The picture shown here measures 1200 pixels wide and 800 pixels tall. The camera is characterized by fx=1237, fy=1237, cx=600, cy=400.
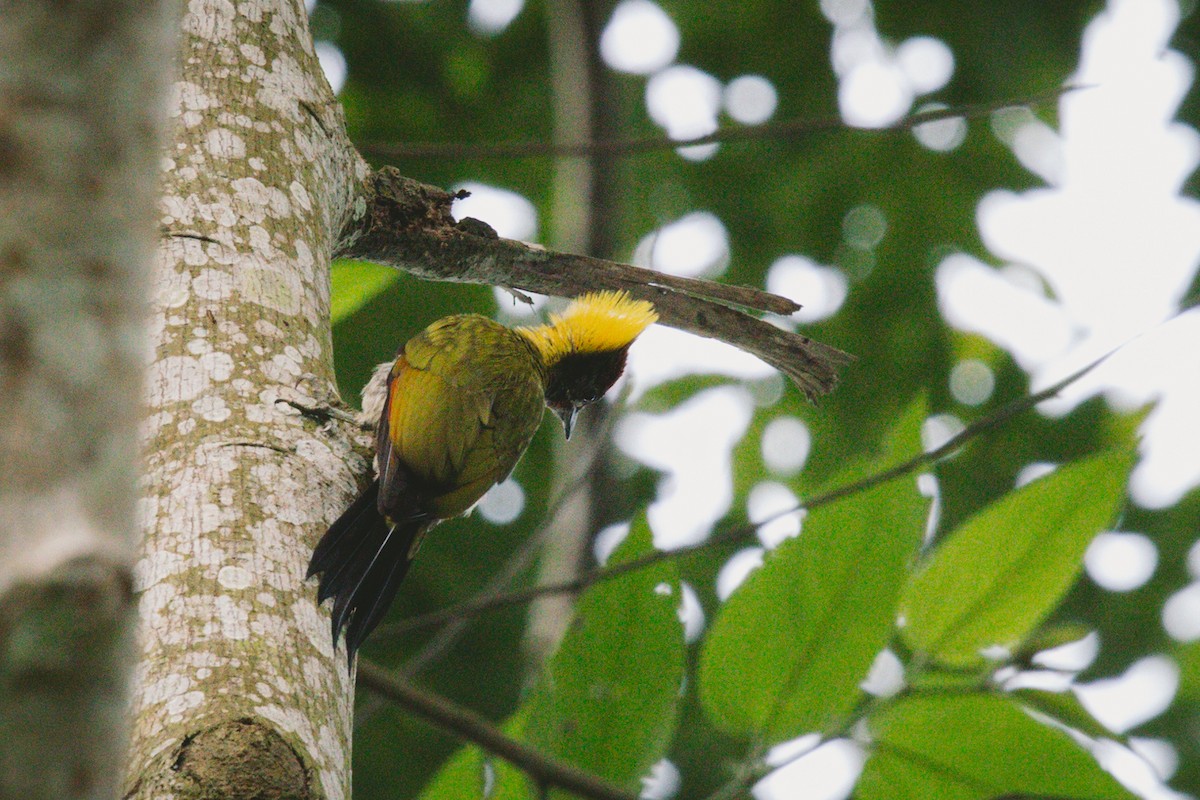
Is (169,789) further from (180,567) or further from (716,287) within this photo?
Answer: (716,287)

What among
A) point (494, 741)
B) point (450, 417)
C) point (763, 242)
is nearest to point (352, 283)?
point (450, 417)

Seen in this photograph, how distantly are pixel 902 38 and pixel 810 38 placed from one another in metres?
0.53

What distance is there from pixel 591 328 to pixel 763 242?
2995 millimetres

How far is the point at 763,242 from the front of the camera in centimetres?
691

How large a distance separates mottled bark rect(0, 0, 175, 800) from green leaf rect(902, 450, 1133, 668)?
2359 millimetres

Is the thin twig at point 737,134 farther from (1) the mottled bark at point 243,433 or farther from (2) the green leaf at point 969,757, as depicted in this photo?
(2) the green leaf at point 969,757

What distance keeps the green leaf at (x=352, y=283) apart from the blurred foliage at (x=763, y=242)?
183 cm

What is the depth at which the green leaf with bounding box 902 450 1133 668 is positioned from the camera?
2799mm

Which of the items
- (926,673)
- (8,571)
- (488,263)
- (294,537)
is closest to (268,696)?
(294,537)

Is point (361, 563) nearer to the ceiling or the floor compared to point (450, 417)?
nearer to the floor

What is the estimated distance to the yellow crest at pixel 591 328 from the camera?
394 centimetres

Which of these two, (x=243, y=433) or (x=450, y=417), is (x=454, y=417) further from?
(x=243, y=433)

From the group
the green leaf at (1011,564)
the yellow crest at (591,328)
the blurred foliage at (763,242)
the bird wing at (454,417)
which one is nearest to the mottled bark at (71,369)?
the bird wing at (454,417)

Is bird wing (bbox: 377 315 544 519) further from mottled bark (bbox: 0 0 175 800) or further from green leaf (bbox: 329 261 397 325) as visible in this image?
mottled bark (bbox: 0 0 175 800)
